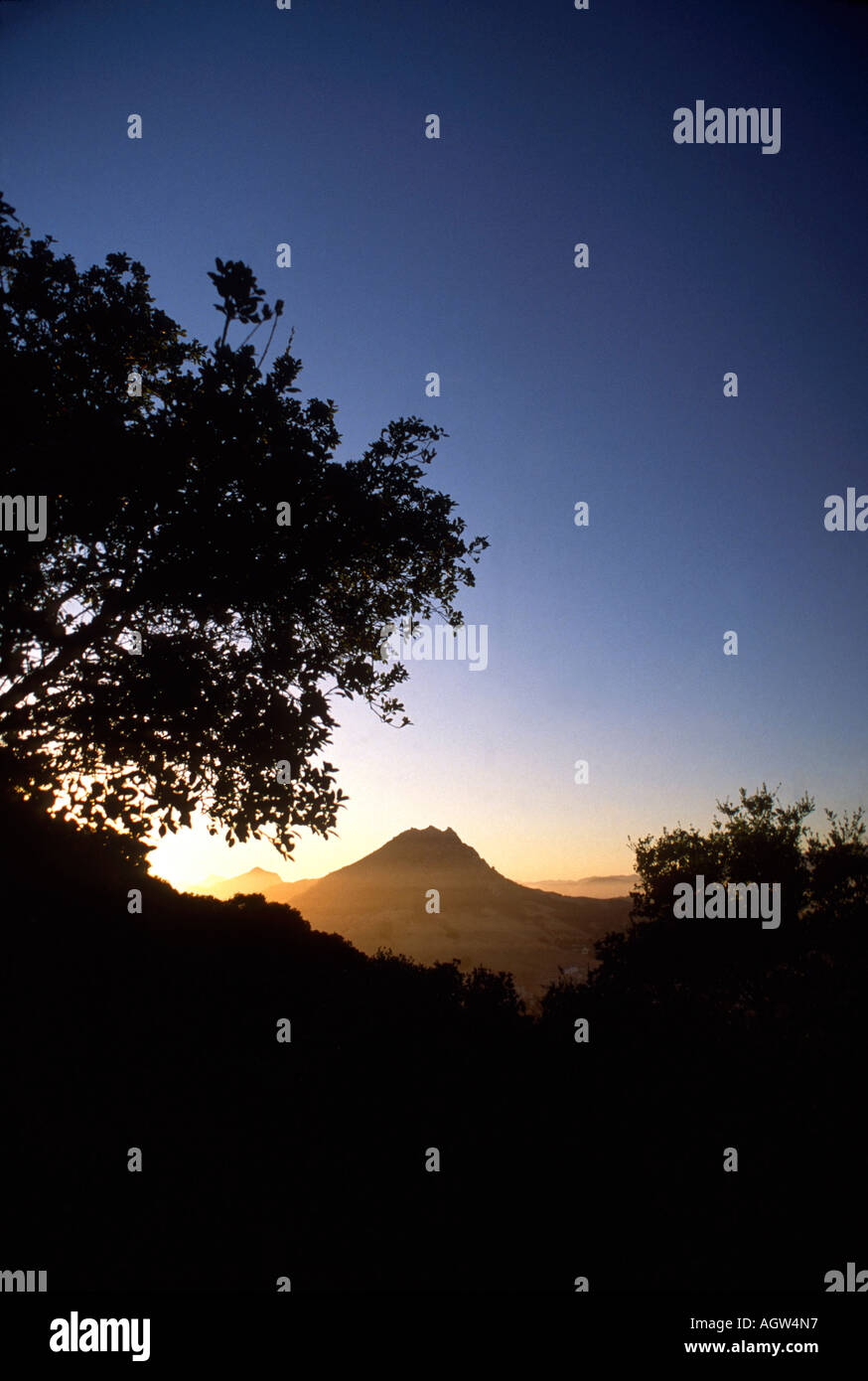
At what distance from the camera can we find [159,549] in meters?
11.6

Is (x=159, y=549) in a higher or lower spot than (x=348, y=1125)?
higher

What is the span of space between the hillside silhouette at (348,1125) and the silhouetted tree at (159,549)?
293 centimetres

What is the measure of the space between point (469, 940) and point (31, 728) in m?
196

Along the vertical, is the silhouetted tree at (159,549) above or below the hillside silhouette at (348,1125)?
above

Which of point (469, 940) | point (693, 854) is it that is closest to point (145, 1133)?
point (693, 854)

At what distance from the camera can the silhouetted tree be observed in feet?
36.8

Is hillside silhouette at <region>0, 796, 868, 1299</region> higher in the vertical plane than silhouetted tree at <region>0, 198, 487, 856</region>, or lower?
lower

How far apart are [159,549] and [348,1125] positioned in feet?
46.3

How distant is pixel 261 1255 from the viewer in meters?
9.06

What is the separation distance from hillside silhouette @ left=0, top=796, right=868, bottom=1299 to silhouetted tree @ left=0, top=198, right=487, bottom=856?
293cm

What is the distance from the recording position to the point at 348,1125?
12.4 meters

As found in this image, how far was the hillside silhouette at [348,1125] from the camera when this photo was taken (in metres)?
9.19

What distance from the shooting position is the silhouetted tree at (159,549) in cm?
1120
